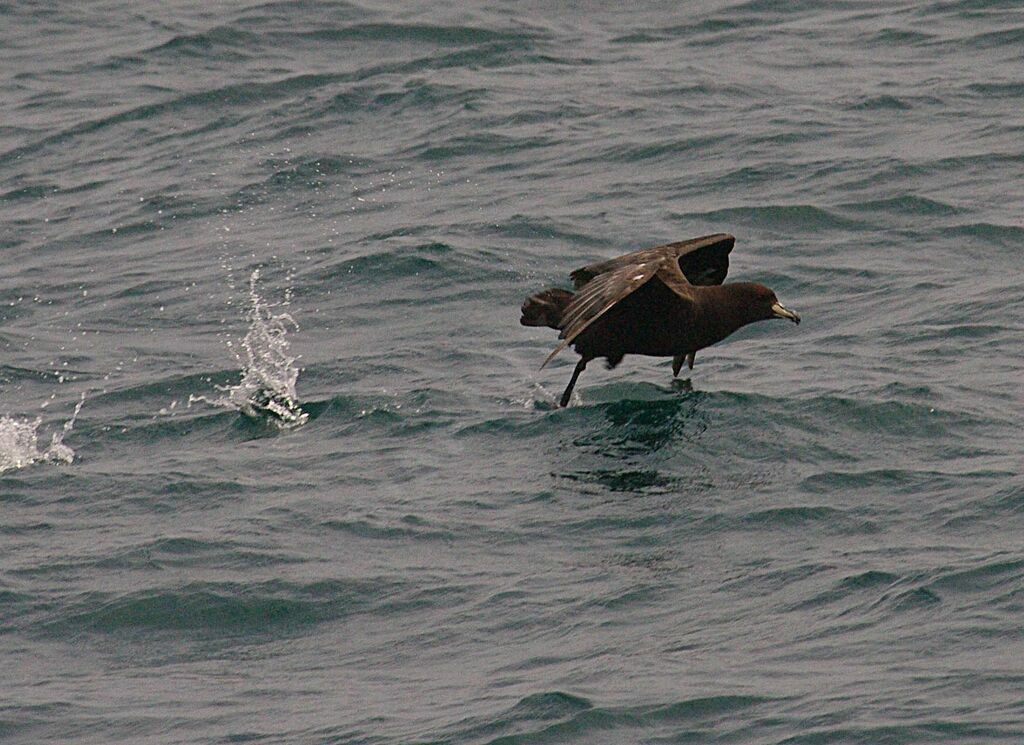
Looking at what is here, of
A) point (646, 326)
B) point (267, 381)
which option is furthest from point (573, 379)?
point (267, 381)

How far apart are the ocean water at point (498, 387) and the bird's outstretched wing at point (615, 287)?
28.6 inches

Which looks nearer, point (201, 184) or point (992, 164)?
point (992, 164)

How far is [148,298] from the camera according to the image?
15.1 meters

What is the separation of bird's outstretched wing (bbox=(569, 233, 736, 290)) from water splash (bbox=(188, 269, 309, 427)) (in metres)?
1.95

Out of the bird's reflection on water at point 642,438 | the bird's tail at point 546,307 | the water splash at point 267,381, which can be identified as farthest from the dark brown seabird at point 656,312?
the water splash at point 267,381

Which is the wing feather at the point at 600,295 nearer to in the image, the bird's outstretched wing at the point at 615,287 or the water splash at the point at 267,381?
the bird's outstretched wing at the point at 615,287

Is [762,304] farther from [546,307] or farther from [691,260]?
[546,307]

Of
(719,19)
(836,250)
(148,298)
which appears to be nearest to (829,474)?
(836,250)

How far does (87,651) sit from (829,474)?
4.05 meters

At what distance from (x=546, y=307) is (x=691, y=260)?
4.63ft

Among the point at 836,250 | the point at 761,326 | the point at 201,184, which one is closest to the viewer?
the point at 761,326

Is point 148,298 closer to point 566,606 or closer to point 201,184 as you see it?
point 201,184

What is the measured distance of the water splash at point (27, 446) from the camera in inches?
463

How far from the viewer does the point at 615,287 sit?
11555mm
